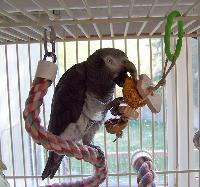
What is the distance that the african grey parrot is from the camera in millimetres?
557

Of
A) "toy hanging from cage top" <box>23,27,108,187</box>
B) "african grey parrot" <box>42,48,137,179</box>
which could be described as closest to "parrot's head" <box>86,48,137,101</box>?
"african grey parrot" <box>42,48,137,179</box>

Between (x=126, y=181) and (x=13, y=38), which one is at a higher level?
(x=13, y=38)

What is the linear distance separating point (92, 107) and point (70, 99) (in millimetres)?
41

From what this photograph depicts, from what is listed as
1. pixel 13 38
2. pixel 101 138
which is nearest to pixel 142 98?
pixel 13 38

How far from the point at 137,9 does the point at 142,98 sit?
20 centimetres

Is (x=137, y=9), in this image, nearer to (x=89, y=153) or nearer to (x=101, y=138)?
(x=89, y=153)

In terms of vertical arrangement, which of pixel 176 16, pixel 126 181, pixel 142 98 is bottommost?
pixel 126 181

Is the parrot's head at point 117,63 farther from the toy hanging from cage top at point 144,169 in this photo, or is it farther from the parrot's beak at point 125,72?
the toy hanging from cage top at point 144,169

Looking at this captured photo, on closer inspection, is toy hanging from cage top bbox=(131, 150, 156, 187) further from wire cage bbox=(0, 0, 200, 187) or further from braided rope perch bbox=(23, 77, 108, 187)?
braided rope perch bbox=(23, 77, 108, 187)

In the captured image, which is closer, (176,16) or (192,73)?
(176,16)

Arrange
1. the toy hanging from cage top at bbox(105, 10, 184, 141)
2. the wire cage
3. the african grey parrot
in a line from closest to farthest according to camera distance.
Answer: the toy hanging from cage top at bbox(105, 10, 184, 141) → the african grey parrot → the wire cage

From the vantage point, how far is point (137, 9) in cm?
61

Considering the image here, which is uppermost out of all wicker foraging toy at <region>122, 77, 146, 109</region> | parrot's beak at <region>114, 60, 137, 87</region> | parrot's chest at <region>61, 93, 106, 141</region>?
parrot's beak at <region>114, 60, 137, 87</region>

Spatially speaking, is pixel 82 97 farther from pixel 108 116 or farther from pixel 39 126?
pixel 108 116
